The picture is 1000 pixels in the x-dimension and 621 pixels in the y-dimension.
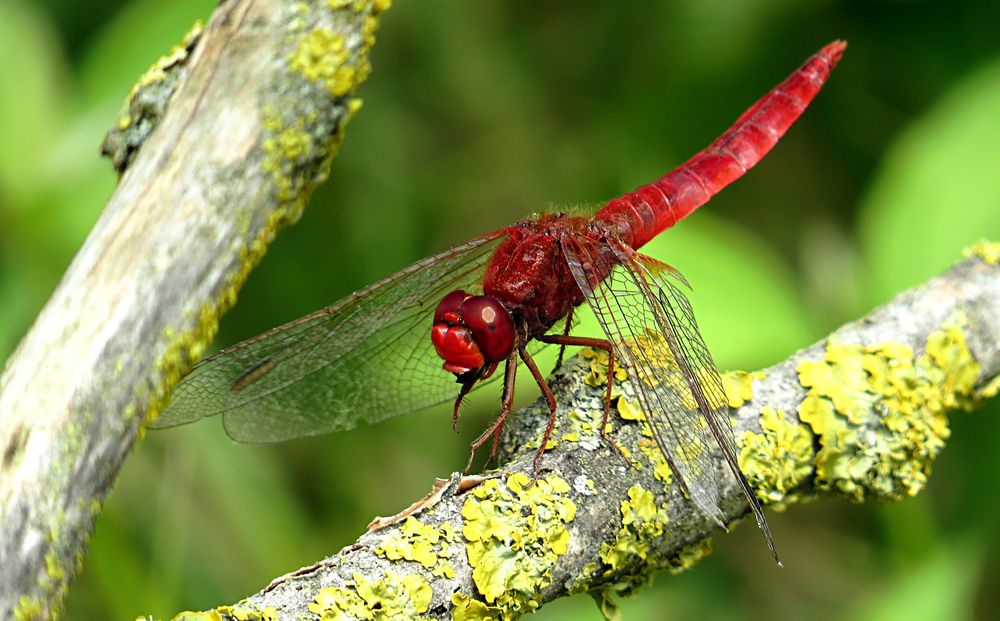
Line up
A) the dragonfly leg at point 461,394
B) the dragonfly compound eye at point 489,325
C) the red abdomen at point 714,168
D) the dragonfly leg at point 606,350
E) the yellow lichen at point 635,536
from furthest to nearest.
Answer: the red abdomen at point 714,168
the dragonfly leg at point 461,394
the dragonfly compound eye at point 489,325
the dragonfly leg at point 606,350
the yellow lichen at point 635,536

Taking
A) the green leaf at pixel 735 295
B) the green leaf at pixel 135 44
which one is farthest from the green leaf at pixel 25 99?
the green leaf at pixel 735 295

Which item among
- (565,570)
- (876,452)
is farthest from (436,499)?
(876,452)

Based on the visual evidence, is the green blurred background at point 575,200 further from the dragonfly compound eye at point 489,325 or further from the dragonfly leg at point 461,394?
the dragonfly compound eye at point 489,325

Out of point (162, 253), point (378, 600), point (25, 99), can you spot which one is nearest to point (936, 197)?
point (378, 600)

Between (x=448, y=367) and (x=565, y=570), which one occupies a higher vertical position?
(x=448, y=367)

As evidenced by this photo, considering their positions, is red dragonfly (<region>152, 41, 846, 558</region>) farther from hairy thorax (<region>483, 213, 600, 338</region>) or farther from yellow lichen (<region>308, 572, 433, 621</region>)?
yellow lichen (<region>308, 572, 433, 621</region>)

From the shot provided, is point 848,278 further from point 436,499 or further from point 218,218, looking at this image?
point 218,218
